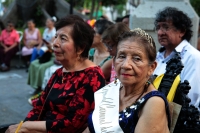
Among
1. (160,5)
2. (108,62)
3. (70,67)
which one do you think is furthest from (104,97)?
(160,5)

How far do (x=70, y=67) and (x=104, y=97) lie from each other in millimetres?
719

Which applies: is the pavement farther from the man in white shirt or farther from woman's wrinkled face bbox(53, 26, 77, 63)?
the man in white shirt

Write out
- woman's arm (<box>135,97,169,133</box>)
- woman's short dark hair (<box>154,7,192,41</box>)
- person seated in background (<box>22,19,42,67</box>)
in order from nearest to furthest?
woman's arm (<box>135,97,169,133</box>) → woman's short dark hair (<box>154,7,192,41</box>) → person seated in background (<box>22,19,42,67</box>)

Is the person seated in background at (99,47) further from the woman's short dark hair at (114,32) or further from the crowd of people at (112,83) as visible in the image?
the woman's short dark hair at (114,32)

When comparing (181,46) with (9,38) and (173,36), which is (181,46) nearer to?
(173,36)

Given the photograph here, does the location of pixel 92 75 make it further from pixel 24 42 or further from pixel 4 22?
pixel 4 22

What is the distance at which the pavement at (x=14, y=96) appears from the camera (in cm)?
607

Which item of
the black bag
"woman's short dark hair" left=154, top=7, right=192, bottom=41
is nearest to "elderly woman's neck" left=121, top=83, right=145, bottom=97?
"woman's short dark hair" left=154, top=7, right=192, bottom=41

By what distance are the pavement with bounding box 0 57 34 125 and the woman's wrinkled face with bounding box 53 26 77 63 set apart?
3.09 metres

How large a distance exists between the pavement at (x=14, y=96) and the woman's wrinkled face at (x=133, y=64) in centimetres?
390

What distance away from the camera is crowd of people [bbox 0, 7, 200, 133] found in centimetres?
211

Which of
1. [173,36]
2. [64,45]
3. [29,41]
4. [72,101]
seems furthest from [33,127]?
[29,41]

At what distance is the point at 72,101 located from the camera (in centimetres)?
277

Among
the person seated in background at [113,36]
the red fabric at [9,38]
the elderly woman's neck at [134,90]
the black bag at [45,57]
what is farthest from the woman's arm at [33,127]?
the red fabric at [9,38]
